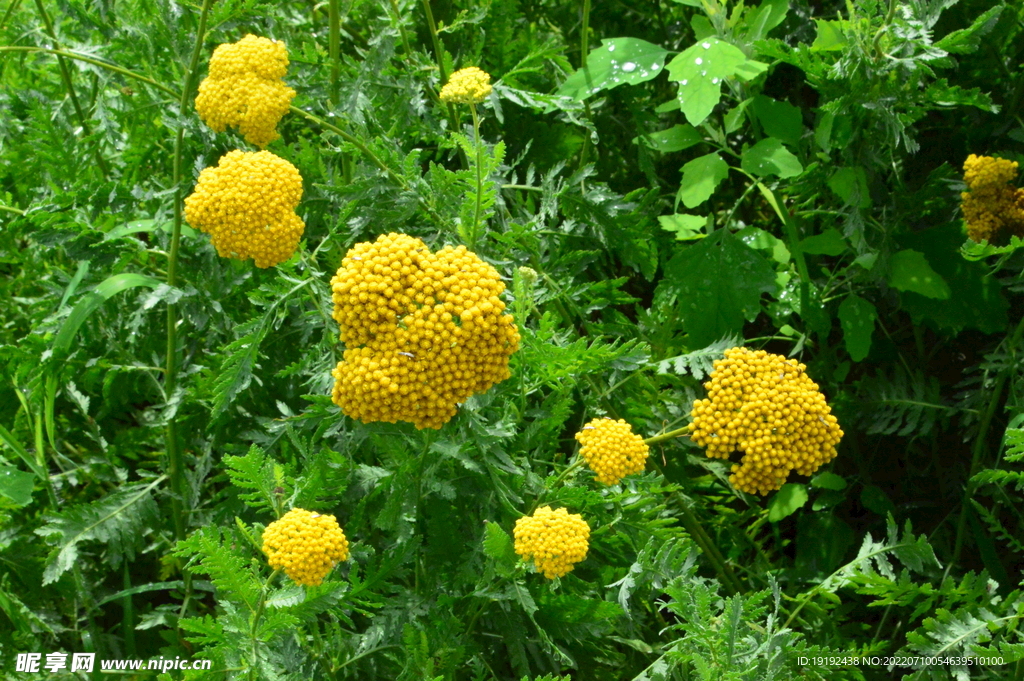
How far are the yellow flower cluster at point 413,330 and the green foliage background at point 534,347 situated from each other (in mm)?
227

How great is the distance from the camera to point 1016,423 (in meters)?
2.13

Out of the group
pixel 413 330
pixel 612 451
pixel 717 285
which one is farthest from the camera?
pixel 717 285

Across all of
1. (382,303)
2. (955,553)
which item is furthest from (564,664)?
(955,553)

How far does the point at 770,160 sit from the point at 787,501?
102 cm

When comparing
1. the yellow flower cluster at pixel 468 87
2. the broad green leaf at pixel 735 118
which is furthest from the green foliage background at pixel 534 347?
the yellow flower cluster at pixel 468 87

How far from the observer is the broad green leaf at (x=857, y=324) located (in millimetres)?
2365

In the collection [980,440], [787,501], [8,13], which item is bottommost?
[787,501]

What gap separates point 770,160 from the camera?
2.30m

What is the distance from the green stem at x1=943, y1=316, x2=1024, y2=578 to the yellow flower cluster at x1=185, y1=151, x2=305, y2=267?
6.24ft

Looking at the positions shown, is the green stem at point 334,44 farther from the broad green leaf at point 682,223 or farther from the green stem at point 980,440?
the green stem at point 980,440

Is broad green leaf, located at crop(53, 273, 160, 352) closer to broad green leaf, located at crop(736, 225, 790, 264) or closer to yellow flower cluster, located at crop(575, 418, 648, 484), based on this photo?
yellow flower cluster, located at crop(575, 418, 648, 484)

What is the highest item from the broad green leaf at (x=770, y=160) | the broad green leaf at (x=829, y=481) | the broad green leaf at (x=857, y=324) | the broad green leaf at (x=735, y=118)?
the broad green leaf at (x=735, y=118)

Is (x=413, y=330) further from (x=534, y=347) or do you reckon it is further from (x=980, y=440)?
(x=980, y=440)

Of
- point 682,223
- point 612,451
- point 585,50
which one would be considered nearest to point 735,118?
point 682,223
